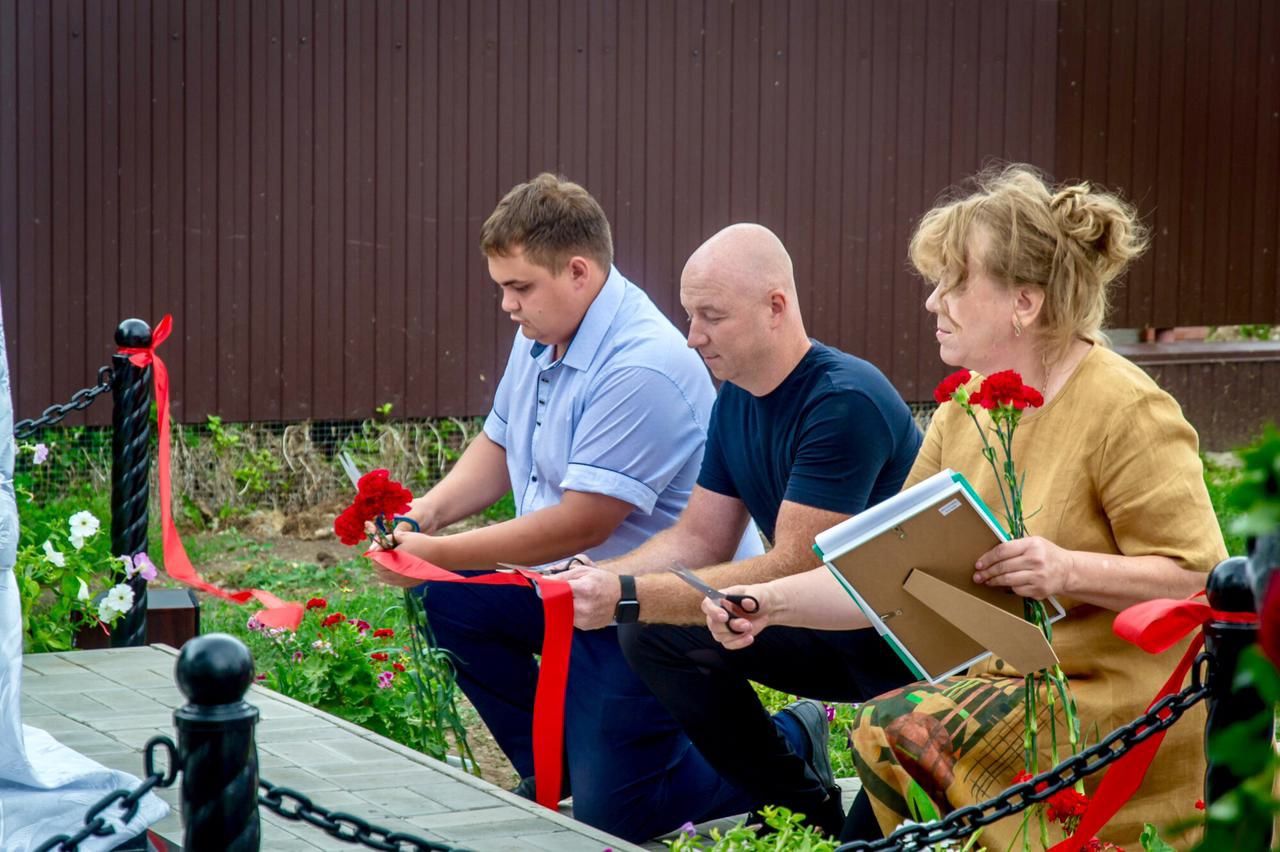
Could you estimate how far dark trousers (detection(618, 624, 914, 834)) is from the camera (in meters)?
3.69

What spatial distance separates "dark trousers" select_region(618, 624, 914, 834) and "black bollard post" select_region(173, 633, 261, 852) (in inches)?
70.0

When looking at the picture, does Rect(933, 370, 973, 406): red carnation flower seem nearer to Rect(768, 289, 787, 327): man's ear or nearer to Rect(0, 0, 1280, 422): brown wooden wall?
Rect(768, 289, 787, 327): man's ear

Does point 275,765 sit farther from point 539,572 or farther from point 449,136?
point 449,136

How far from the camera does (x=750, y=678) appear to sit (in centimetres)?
377

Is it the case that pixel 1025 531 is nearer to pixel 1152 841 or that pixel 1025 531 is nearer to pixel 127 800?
pixel 1152 841

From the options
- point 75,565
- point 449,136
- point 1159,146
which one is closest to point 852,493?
point 75,565

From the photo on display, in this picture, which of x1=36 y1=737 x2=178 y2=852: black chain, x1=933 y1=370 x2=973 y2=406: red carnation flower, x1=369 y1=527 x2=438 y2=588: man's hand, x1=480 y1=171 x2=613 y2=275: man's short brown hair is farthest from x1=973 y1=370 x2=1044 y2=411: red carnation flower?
x1=480 y1=171 x2=613 y2=275: man's short brown hair

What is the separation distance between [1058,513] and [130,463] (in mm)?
3240

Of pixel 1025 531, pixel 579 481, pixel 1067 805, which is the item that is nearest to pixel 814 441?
pixel 1025 531

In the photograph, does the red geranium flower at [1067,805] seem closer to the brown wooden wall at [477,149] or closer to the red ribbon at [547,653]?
the red ribbon at [547,653]

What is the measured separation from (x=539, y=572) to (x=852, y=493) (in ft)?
2.60

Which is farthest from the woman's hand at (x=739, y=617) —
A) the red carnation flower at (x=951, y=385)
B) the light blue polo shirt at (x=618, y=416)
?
the light blue polo shirt at (x=618, y=416)

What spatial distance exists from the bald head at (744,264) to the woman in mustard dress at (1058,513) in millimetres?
530

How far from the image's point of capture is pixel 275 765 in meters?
3.89
